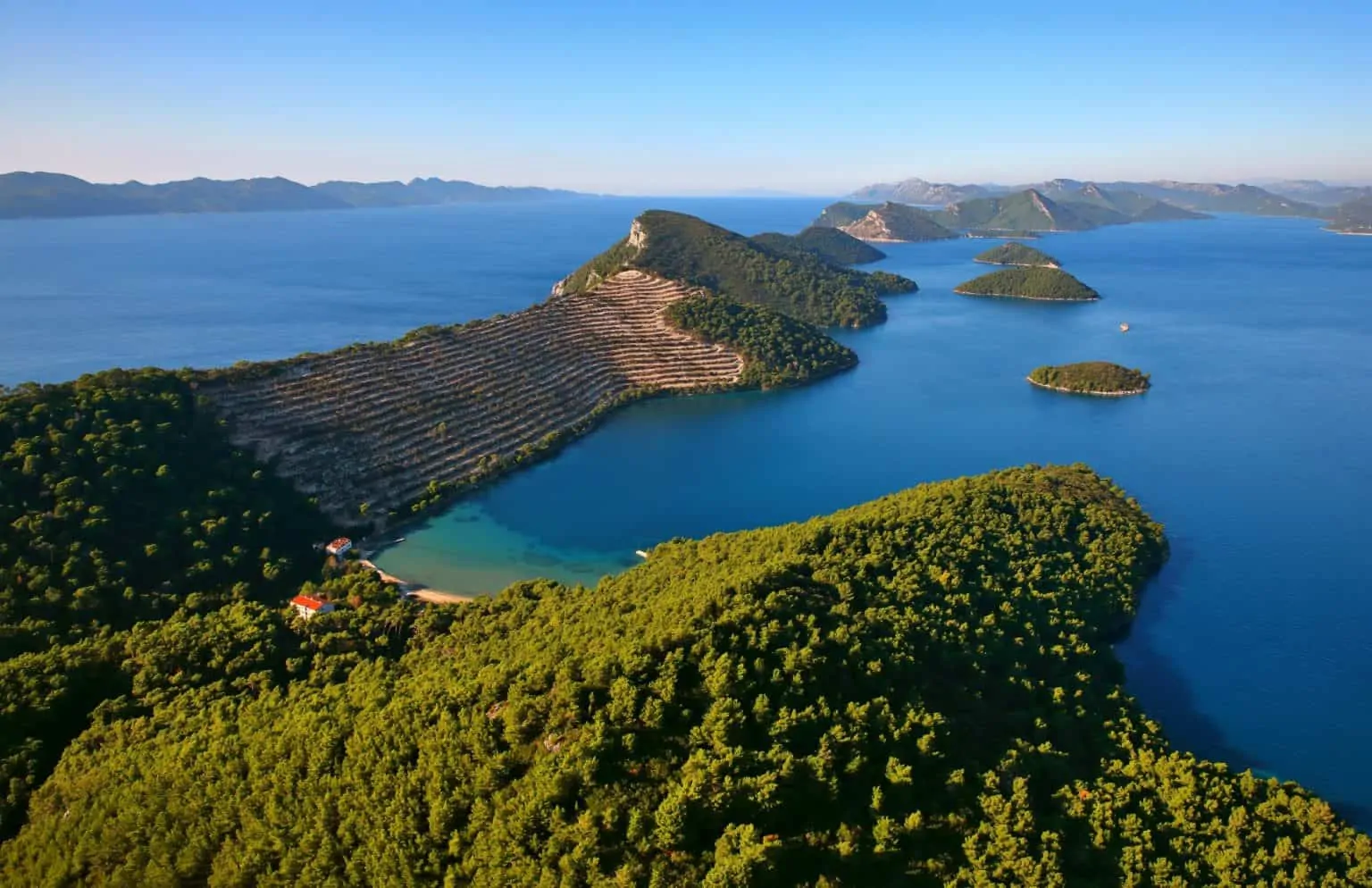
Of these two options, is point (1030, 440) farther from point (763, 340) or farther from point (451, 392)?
point (451, 392)

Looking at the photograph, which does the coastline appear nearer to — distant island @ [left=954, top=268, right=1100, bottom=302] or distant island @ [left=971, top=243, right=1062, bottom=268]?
distant island @ [left=954, top=268, right=1100, bottom=302]

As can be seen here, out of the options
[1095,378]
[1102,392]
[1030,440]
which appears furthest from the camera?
[1095,378]

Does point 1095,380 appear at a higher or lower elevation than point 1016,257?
lower

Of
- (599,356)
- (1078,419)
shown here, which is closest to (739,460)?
(599,356)

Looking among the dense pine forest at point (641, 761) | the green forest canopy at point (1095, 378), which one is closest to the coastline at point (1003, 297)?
the green forest canopy at point (1095, 378)

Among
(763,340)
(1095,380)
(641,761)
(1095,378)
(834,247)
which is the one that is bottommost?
(641,761)

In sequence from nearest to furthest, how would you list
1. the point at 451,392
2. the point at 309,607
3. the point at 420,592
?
the point at 309,607 < the point at 420,592 < the point at 451,392

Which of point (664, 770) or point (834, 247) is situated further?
point (834, 247)

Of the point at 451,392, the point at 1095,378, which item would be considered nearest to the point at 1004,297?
the point at 1095,378

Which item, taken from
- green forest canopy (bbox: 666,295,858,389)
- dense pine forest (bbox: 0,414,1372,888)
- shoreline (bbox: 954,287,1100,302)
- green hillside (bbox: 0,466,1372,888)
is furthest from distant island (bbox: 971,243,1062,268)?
green hillside (bbox: 0,466,1372,888)
